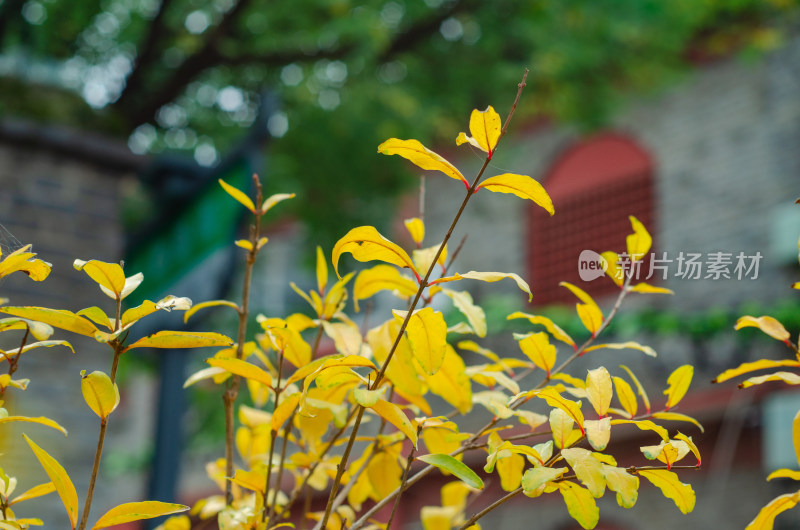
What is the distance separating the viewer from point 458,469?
0.77m

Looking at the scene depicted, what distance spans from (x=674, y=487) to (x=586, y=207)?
674 centimetres

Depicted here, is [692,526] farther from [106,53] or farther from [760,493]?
[106,53]

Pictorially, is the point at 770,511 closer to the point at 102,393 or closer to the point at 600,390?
the point at 600,390

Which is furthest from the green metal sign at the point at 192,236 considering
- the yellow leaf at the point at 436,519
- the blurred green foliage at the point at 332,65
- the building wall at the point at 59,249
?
the yellow leaf at the point at 436,519

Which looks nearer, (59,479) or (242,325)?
(59,479)

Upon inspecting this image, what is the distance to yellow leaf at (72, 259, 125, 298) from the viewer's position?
0.80 meters

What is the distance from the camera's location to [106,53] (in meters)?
4.79

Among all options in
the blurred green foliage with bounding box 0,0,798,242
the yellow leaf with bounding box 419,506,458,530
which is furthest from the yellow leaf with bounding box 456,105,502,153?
the blurred green foliage with bounding box 0,0,798,242

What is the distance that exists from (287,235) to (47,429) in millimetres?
7037

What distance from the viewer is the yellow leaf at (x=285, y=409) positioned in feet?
2.90

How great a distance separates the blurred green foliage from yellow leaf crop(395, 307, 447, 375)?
382 centimetres

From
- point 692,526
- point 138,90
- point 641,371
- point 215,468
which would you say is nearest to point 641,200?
point 641,371

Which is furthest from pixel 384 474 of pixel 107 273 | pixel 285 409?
pixel 107 273

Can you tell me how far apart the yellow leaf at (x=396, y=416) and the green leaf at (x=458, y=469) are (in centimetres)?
3
